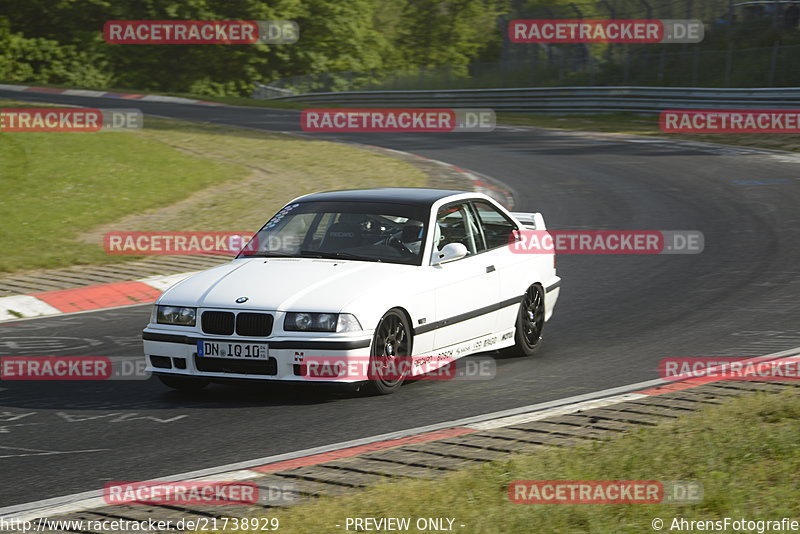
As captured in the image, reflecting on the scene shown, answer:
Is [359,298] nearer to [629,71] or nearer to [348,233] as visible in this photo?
[348,233]

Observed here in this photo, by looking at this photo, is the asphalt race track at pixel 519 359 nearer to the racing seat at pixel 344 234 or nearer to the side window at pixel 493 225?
the side window at pixel 493 225

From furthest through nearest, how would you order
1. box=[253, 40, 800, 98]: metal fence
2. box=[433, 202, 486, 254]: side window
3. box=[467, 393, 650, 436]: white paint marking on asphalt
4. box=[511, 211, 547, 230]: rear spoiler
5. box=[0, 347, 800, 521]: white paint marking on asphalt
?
1. box=[253, 40, 800, 98]: metal fence
2. box=[511, 211, 547, 230]: rear spoiler
3. box=[433, 202, 486, 254]: side window
4. box=[467, 393, 650, 436]: white paint marking on asphalt
5. box=[0, 347, 800, 521]: white paint marking on asphalt

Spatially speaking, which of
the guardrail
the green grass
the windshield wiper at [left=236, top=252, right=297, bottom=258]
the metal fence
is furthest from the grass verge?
the metal fence

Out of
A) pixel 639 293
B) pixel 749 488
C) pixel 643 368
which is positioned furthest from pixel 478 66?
pixel 749 488

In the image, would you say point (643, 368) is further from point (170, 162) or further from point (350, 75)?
point (350, 75)

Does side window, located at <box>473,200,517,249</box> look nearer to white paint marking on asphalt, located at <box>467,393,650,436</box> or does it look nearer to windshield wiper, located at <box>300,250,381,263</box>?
windshield wiper, located at <box>300,250,381,263</box>

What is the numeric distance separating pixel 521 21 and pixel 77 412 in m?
37.2

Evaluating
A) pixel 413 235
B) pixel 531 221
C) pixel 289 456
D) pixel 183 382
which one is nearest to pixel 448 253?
pixel 413 235

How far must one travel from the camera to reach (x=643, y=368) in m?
8.77

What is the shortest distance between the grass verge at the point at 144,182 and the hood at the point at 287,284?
18.4 ft

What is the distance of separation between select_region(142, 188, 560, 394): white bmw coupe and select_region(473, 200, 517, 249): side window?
0.01 m

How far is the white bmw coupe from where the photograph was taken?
7590 millimetres

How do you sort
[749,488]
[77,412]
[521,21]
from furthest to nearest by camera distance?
1. [521,21]
2. [77,412]
3. [749,488]

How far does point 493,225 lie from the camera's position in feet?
32.1
